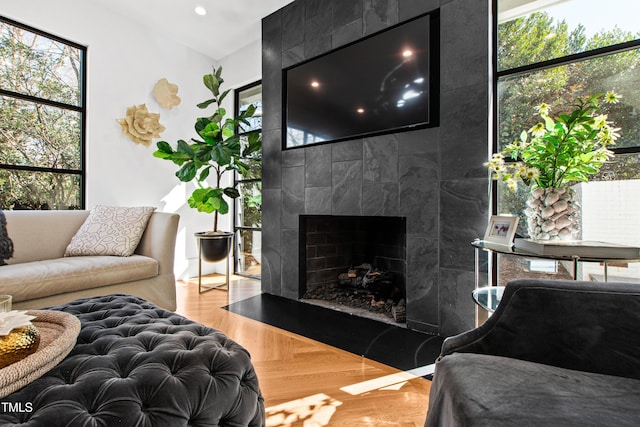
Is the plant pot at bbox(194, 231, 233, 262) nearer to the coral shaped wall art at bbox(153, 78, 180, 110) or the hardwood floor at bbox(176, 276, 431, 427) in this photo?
the hardwood floor at bbox(176, 276, 431, 427)

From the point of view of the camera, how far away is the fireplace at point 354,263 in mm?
2787

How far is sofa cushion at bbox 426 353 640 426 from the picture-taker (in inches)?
24.0

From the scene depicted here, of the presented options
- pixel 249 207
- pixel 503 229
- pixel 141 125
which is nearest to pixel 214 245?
pixel 249 207

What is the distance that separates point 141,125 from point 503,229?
3.58 m

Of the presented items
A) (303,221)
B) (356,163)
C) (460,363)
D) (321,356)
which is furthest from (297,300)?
(460,363)

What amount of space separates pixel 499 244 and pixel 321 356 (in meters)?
1.13

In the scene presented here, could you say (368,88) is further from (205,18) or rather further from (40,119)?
(40,119)

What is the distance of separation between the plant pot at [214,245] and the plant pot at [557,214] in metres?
2.79

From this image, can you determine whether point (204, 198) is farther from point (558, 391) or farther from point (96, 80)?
point (558, 391)

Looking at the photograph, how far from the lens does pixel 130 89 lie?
11.3ft

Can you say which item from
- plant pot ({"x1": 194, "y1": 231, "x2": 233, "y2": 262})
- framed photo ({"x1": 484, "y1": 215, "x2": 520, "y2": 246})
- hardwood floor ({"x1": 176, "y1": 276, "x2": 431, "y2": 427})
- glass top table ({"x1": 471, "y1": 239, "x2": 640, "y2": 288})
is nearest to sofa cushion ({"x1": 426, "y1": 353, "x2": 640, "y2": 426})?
glass top table ({"x1": 471, "y1": 239, "x2": 640, "y2": 288})

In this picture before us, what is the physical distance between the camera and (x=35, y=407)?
2.27 ft

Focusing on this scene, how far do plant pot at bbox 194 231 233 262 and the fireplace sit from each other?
0.92 metres

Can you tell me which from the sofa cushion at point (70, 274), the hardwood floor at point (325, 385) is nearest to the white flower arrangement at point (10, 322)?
the hardwood floor at point (325, 385)
